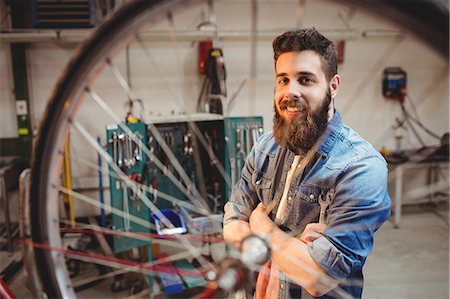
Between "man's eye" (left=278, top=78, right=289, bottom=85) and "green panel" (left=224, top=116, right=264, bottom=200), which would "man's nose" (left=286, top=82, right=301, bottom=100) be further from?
"green panel" (left=224, top=116, right=264, bottom=200)

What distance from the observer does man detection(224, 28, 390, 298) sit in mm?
Answer: 881

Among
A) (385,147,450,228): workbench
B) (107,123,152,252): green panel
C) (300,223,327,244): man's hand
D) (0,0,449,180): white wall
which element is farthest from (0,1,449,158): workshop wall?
(300,223,327,244): man's hand

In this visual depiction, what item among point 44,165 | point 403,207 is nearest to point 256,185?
point 44,165

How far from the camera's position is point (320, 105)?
3.31 ft

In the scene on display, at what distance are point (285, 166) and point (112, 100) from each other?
2.54m

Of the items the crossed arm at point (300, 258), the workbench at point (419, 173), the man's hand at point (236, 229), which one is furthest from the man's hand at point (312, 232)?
the workbench at point (419, 173)

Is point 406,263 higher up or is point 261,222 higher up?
point 261,222

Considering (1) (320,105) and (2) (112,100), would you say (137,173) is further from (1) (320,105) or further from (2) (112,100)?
(1) (320,105)

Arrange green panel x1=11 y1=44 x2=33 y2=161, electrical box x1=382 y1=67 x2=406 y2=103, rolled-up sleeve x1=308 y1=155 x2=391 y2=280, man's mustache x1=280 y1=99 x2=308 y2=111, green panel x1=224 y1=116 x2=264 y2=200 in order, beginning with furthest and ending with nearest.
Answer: electrical box x1=382 y1=67 x2=406 y2=103 < green panel x1=11 y1=44 x2=33 y2=161 < green panel x1=224 y1=116 x2=264 y2=200 < man's mustache x1=280 y1=99 x2=308 y2=111 < rolled-up sleeve x1=308 y1=155 x2=391 y2=280

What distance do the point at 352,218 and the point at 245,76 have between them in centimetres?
276

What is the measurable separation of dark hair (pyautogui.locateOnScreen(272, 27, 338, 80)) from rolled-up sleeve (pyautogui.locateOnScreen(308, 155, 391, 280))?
27 cm

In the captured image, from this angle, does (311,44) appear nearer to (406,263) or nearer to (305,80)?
(305,80)

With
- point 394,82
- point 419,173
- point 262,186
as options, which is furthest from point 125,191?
point 419,173

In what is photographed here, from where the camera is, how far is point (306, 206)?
1.01 meters
